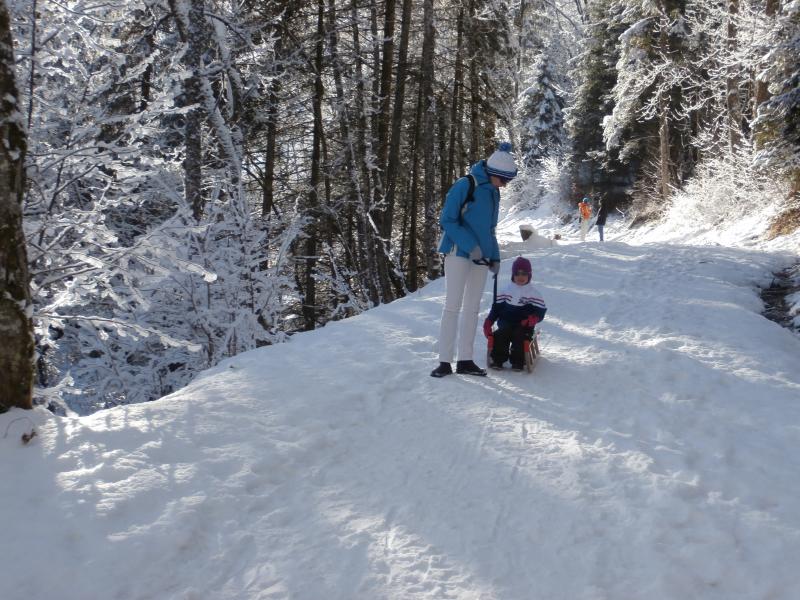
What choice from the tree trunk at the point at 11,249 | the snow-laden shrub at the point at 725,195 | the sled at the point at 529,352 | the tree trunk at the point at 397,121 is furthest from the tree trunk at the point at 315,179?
the snow-laden shrub at the point at 725,195

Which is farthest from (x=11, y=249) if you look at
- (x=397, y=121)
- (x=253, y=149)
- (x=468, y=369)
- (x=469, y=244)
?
(x=253, y=149)

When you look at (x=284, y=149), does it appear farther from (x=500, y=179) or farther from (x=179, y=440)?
(x=179, y=440)

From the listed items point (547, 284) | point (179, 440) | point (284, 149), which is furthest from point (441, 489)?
point (284, 149)

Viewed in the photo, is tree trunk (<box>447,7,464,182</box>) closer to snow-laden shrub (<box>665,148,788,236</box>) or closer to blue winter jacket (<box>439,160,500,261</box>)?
snow-laden shrub (<box>665,148,788,236</box>)

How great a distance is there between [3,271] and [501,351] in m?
4.37

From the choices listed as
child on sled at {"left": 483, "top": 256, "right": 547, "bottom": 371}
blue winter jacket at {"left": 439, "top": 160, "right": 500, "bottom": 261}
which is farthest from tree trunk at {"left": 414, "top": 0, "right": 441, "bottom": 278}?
blue winter jacket at {"left": 439, "top": 160, "right": 500, "bottom": 261}

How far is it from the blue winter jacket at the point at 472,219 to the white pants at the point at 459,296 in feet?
0.43

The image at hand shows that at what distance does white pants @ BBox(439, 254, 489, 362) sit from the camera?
5633 millimetres

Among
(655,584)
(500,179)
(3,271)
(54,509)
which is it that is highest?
(500,179)

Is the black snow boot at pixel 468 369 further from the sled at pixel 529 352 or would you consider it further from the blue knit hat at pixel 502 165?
the blue knit hat at pixel 502 165

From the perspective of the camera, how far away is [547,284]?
1038cm

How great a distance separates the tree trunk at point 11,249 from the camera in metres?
3.32

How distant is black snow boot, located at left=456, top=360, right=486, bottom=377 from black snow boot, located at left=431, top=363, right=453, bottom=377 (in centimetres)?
12

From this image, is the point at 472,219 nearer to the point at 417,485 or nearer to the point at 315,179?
the point at 417,485
